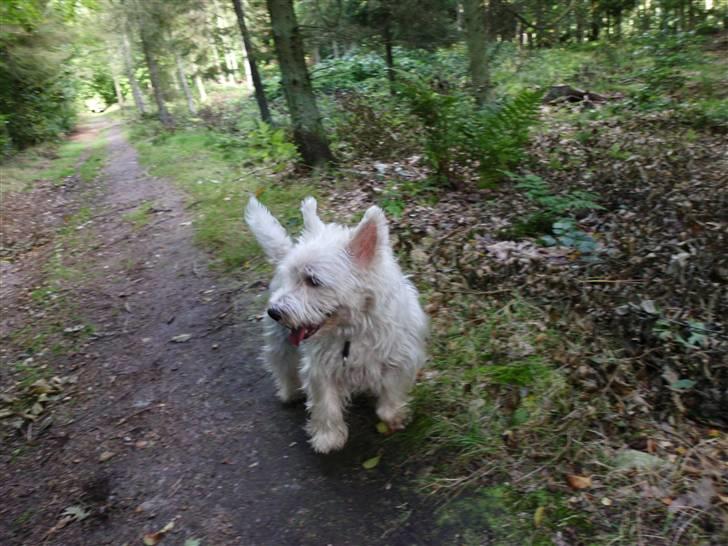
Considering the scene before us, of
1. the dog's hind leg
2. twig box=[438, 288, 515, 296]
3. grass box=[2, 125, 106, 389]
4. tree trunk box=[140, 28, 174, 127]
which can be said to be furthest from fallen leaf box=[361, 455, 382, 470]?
tree trunk box=[140, 28, 174, 127]

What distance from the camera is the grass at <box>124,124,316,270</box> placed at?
739 cm

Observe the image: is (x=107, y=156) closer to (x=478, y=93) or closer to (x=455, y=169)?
(x=478, y=93)

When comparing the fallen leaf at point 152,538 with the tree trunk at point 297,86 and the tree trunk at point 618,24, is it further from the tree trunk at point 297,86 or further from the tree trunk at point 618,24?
the tree trunk at point 618,24

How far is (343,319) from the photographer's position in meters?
3.35

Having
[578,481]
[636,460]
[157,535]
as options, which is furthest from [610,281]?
[157,535]

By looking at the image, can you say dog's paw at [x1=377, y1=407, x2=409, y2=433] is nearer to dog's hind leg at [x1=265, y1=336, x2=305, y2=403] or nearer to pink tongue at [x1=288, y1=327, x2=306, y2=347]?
dog's hind leg at [x1=265, y1=336, x2=305, y2=403]

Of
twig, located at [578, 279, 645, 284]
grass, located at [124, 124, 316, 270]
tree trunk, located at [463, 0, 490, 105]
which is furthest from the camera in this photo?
tree trunk, located at [463, 0, 490, 105]

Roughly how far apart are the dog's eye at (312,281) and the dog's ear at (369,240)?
28cm

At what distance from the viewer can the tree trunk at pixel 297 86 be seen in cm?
849

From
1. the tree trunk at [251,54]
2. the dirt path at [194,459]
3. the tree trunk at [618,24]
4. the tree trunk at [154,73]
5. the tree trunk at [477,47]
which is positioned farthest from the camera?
the tree trunk at [154,73]

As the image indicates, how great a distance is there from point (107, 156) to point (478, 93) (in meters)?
17.6

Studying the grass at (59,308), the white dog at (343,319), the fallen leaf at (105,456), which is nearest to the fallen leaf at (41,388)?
the grass at (59,308)

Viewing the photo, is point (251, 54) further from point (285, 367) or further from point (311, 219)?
point (285, 367)

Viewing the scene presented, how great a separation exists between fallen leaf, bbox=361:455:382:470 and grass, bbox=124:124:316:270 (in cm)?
389
